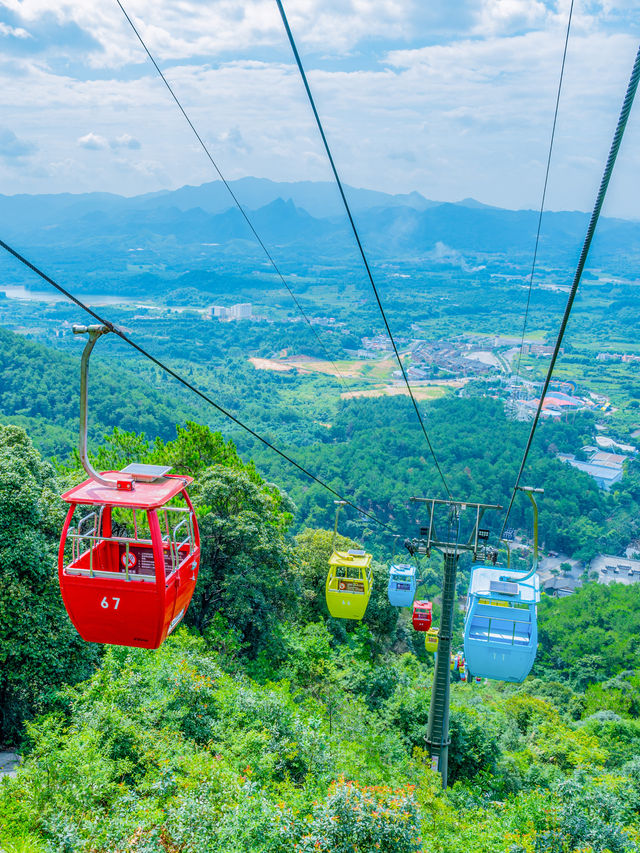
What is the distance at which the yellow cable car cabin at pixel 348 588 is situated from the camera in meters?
18.2

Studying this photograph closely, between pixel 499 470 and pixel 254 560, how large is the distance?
7188 centimetres

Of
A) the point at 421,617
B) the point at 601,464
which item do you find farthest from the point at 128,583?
the point at 601,464

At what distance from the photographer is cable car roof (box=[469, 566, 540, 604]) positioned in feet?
43.9

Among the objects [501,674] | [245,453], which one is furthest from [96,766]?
[245,453]

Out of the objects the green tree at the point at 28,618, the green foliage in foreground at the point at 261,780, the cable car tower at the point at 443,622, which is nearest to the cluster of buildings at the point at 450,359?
the green foliage in foreground at the point at 261,780

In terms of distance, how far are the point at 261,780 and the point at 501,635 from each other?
18.7 ft

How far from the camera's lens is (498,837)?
10.7m

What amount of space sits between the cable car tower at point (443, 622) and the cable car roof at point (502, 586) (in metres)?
1.13

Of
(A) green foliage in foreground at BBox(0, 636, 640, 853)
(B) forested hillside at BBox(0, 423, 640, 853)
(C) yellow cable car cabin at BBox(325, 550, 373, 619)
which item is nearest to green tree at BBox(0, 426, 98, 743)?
(B) forested hillside at BBox(0, 423, 640, 853)

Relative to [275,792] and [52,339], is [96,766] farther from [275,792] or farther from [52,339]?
[52,339]

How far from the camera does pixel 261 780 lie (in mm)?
11367

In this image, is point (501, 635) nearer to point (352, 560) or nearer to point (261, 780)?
point (352, 560)

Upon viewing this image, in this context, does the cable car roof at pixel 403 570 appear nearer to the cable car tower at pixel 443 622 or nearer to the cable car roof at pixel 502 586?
the cable car tower at pixel 443 622

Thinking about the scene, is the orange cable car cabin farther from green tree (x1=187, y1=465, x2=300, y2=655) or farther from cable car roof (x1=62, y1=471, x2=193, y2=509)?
green tree (x1=187, y1=465, x2=300, y2=655)
